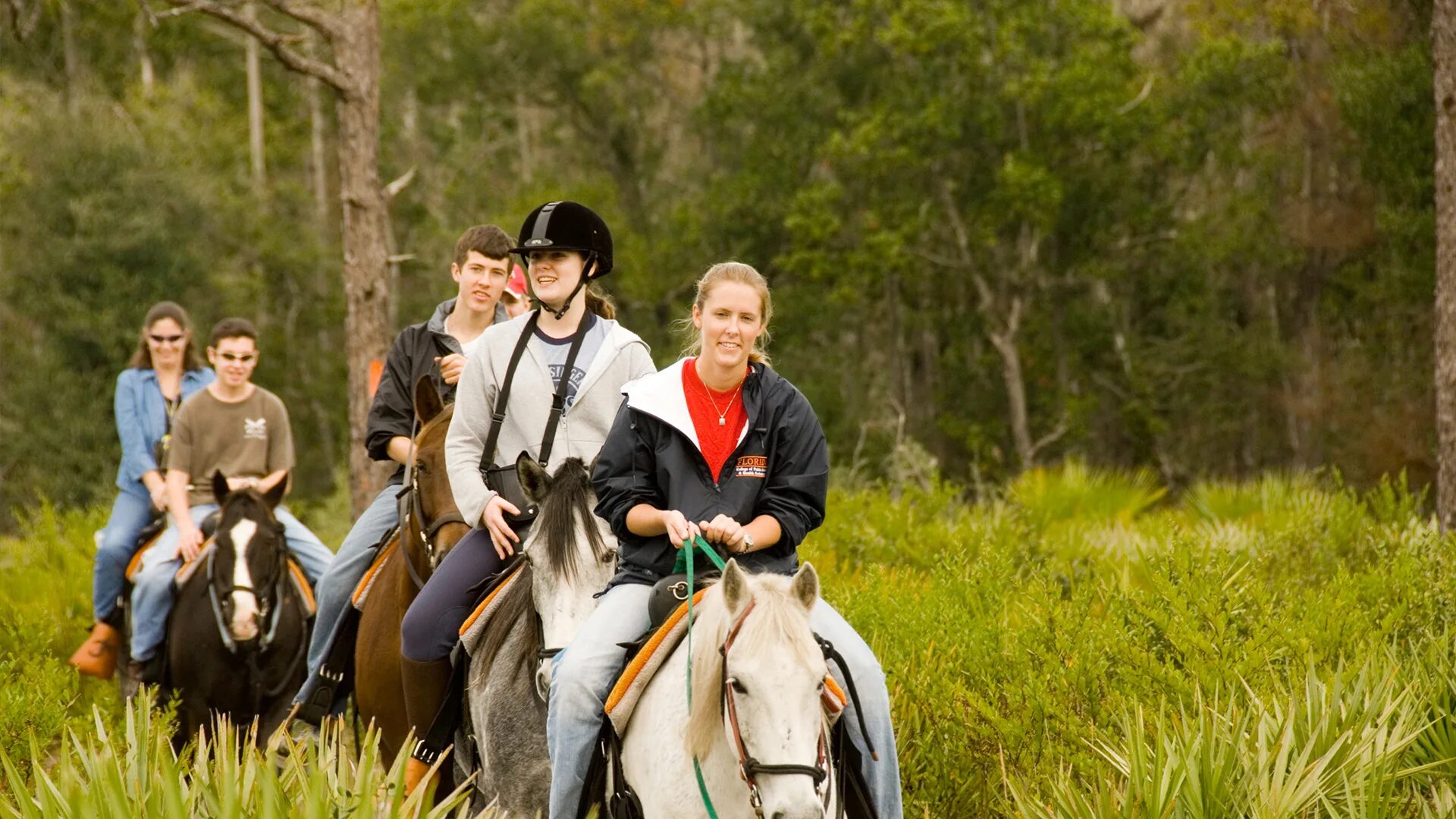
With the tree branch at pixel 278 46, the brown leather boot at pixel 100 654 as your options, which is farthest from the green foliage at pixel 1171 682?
the tree branch at pixel 278 46

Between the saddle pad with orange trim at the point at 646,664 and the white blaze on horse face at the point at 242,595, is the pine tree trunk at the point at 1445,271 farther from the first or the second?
the saddle pad with orange trim at the point at 646,664

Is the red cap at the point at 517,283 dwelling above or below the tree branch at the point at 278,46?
below

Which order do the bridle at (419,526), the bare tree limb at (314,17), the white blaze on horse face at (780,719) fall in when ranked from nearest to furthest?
the white blaze on horse face at (780,719) → the bridle at (419,526) → the bare tree limb at (314,17)

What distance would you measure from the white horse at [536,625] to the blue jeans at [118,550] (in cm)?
455

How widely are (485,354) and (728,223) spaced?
3094 centimetres

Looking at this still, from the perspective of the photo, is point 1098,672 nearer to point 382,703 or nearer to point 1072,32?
point 382,703

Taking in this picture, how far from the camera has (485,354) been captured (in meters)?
5.69

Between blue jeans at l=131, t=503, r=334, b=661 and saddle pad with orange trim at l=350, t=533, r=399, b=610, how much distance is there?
1.83 metres

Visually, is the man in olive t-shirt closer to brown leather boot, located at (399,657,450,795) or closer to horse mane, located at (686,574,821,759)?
brown leather boot, located at (399,657,450,795)

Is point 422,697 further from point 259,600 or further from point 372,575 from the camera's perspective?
point 259,600

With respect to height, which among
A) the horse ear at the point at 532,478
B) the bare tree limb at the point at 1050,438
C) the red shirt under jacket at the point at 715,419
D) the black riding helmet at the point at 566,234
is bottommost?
the bare tree limb at the point at 1050,438

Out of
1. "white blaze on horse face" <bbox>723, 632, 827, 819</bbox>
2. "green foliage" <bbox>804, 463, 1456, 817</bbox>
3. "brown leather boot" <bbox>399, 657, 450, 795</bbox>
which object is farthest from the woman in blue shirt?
"white blaze on horse face" <bbox>723, 632, 827, 819</bbox>

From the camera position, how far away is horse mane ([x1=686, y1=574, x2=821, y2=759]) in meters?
3.78

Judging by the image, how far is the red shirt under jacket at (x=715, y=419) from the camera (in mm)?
4551
